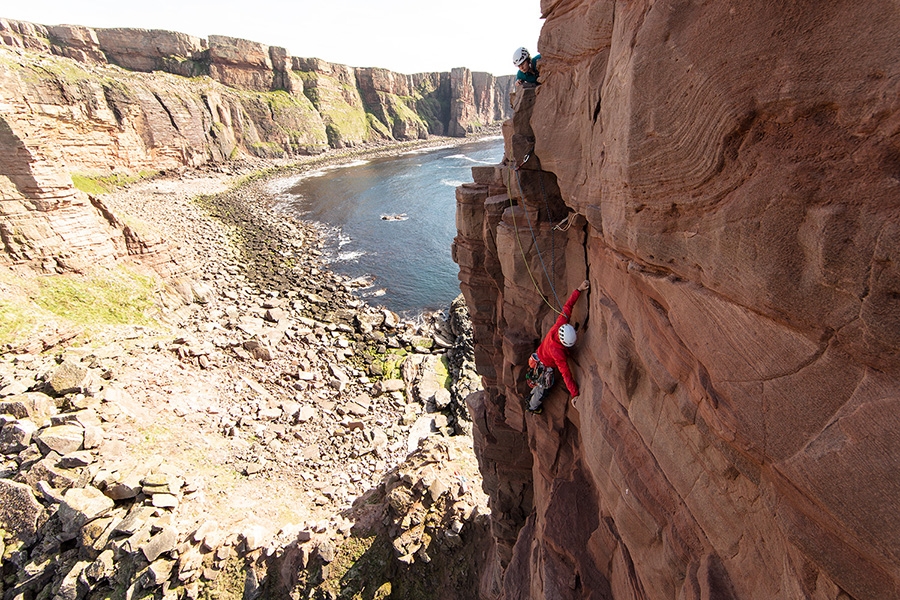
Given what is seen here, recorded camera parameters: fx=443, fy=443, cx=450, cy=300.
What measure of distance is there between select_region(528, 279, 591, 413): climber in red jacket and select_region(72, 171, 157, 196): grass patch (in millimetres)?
50879

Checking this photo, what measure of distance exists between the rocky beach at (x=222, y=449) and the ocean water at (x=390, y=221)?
27.8 ft

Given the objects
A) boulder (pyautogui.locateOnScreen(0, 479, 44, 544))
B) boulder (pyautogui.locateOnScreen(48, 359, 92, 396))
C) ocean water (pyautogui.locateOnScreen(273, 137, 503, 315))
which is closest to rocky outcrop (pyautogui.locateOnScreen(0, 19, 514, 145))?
ocean water (pyautogui.locateOnScreen(273, 137, 503, 315))

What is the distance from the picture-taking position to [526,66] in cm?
838

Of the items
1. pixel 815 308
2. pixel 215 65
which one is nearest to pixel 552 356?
pixel 815 308

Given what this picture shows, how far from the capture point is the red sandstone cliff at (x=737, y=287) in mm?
2984

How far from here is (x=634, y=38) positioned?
14.9 ft

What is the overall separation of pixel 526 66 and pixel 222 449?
15.8m

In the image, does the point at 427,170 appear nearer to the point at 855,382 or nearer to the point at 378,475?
the point at 378,475

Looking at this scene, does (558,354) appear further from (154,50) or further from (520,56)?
(154,50)

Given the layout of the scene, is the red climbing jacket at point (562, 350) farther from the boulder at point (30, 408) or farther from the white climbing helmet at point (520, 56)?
the boulder at point (30, 408)

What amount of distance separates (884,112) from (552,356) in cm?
588

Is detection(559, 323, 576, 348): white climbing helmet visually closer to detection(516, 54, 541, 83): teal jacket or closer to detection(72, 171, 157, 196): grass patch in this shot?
detection(516, 54, 541, 83): teal jacket

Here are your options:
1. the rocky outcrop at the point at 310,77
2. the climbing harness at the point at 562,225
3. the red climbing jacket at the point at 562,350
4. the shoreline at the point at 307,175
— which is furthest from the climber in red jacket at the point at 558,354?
the rocky outcrop at the point at 310,77

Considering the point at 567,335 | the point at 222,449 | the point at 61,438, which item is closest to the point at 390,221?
the point at 222,449
